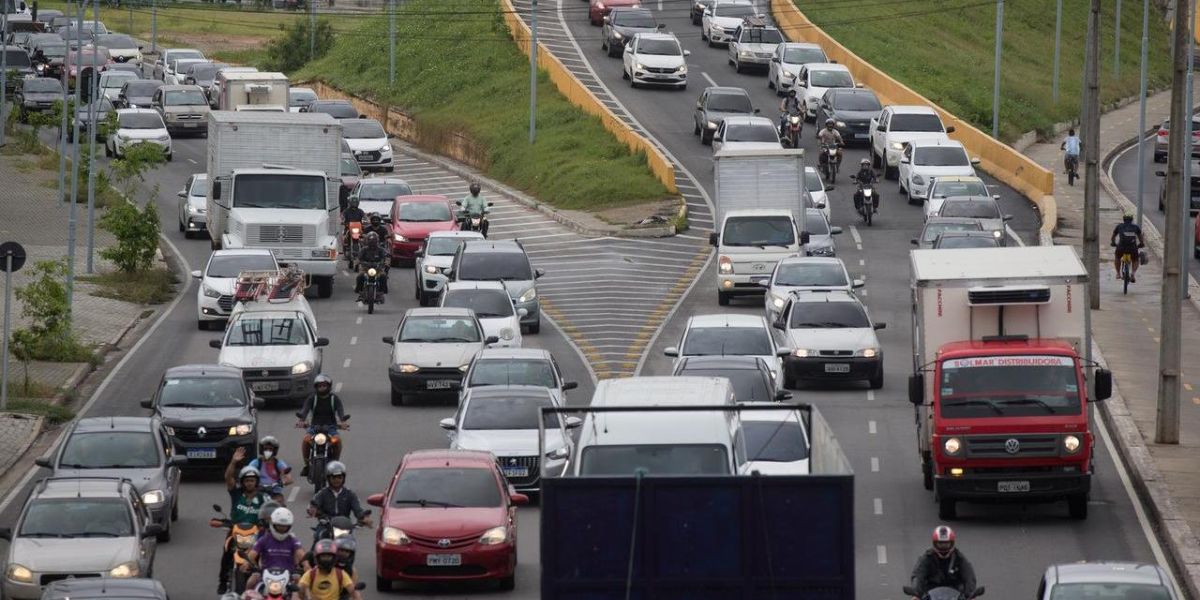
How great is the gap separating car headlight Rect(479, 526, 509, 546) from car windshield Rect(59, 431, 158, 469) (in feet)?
17.9

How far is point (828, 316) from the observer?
3722 cm

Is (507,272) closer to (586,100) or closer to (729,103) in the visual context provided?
(729,103)

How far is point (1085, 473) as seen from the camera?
26.3 m

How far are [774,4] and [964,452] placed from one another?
199ft

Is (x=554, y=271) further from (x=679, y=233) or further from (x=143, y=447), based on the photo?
(x=143, y=447)

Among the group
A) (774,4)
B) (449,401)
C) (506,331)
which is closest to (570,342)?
(506,331)

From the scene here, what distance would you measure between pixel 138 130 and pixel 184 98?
6.49 meters

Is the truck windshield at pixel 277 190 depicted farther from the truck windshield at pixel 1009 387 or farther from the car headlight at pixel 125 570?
the car headlight at pixel 125 570

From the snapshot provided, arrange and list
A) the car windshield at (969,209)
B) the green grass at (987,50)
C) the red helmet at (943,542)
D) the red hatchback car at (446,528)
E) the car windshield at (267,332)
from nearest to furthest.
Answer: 1. the red helmet at (943,542)
2. the red hatchback car at (446,528)
3. the car windshield at (267,332)
4. the car windshield at (969,209)
5. the green grass at (987,50)

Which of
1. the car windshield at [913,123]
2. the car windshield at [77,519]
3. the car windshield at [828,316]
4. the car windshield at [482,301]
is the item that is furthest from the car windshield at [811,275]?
the car windshield at [77,519]

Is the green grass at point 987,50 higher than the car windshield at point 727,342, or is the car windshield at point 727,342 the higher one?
the green grass at point 987,50

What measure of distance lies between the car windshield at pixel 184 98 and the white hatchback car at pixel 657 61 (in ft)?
45.9

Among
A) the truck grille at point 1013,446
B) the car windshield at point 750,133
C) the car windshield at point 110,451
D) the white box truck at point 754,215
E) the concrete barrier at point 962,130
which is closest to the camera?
the truck grille at point 1013,446

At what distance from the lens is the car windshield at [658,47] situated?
71000mm
